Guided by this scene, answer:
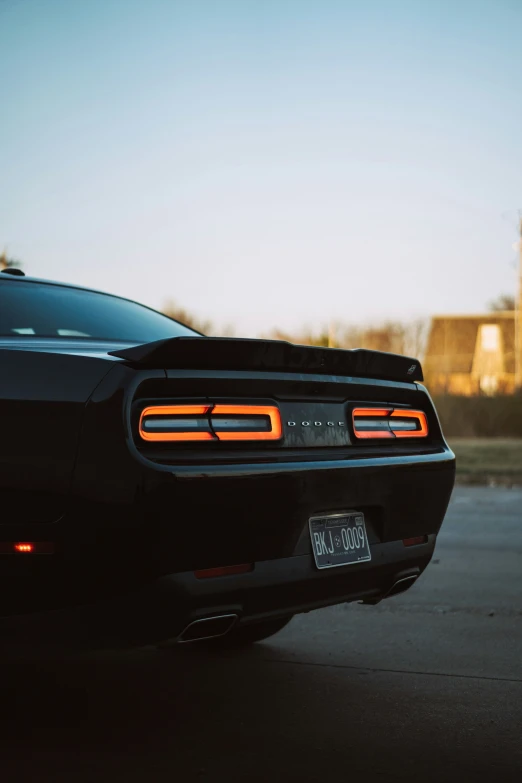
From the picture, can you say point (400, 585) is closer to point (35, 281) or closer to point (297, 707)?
point (297, 707)

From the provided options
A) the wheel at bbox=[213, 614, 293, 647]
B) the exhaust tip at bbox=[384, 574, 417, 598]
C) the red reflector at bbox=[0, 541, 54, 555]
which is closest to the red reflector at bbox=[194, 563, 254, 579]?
the red reflector at bbox=[0, 541, 54, 555]

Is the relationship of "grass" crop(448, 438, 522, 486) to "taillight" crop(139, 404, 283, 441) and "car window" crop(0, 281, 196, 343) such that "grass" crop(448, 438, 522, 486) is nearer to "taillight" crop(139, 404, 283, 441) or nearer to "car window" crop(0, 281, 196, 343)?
"car window" crop(0, 281, 196, 343)

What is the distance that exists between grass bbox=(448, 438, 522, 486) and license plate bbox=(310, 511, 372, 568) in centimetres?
1006

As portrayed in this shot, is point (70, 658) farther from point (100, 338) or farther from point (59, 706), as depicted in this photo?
point (100, 338)

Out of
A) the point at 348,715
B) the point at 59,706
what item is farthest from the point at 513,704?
the point at 59,706

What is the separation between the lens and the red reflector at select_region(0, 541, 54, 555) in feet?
8.46

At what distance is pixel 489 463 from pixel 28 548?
1402 cm

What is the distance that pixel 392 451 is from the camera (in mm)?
3424

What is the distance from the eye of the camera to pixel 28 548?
258cm

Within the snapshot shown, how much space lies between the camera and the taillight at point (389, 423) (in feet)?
10.9

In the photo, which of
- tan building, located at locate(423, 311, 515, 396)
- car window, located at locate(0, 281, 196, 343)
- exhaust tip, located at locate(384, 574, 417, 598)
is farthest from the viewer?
tan building, located at locate(423, 311, 515, 396)

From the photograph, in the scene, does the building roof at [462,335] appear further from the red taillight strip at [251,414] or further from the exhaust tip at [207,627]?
the exhaust tip at [207,627]

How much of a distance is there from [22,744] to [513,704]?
5.63ft

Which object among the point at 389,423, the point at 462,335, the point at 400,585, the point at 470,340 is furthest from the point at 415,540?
the point at 470,340
